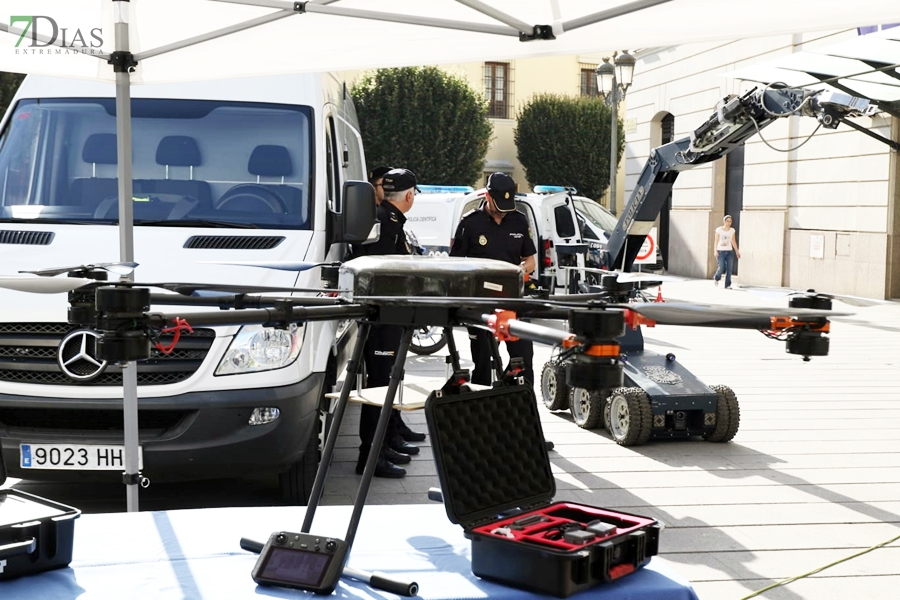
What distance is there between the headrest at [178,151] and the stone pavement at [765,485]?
1.88 metres

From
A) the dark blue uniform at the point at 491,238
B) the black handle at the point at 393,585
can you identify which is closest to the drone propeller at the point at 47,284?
the black handle at the point at 393,585

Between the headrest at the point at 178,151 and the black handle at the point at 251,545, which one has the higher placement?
the headrest at the point at 178,151

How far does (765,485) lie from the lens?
658 centimetres

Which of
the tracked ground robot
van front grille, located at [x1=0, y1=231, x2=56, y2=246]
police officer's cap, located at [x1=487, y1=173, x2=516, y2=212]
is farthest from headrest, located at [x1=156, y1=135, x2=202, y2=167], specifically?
the tracked ground robot

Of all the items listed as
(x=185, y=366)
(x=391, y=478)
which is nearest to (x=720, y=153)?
(x=391, y=478)

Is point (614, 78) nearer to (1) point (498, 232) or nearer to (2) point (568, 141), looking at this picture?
(1) point (498, 232)

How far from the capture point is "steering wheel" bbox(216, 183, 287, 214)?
19.8 feet

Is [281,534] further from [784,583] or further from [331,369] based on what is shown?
[331,369]

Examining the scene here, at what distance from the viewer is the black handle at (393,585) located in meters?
2.53

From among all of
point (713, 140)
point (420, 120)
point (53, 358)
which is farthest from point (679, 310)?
point (420, 120)

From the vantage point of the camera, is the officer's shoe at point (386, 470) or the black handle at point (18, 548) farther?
the officer's shoe at point (386, 470)

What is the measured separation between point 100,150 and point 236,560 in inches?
157

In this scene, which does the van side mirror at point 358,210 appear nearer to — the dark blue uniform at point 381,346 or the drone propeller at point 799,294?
the dark blue uniform at point 381,346

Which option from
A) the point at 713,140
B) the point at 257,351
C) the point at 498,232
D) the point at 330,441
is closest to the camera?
the point at 330,441
